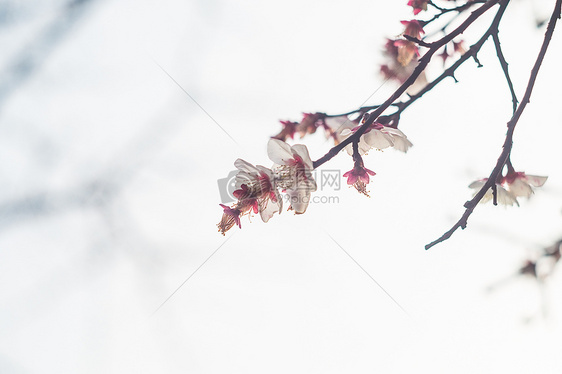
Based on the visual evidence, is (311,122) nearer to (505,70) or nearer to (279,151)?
(279,151)

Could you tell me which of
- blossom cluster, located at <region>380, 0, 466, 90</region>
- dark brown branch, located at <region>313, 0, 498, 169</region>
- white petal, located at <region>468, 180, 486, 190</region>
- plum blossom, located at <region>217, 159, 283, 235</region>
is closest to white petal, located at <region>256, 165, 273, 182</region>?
plum blossom, located at <region>217, 159, 283, 235</region>

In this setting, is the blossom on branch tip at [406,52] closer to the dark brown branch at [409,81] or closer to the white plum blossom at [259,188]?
the dark brown branch at [409,81]

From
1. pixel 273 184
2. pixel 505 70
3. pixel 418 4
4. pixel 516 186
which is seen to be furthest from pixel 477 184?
pixel 273 184

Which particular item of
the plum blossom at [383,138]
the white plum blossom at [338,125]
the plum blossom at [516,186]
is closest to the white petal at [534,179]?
the plum blossom at [516,186]

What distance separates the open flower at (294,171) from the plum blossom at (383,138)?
11 cm

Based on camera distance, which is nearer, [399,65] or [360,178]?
[360,178]

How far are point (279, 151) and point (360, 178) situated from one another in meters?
0.17

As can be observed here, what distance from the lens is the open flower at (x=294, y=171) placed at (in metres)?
0.72

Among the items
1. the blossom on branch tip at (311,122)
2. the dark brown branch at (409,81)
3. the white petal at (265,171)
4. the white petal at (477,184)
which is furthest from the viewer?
the white petal at (477,184)

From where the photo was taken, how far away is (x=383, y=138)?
77 cm

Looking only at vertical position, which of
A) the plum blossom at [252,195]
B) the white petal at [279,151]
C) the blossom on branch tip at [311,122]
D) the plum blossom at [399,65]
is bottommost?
the plum blossom at [252,195]

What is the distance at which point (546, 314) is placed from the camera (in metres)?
1.40

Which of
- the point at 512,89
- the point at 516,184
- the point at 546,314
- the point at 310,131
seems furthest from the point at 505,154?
the point at 546,314

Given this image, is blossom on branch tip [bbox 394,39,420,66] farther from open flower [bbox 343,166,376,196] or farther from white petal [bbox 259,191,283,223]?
white petal [bbox 259,191,283,223]
